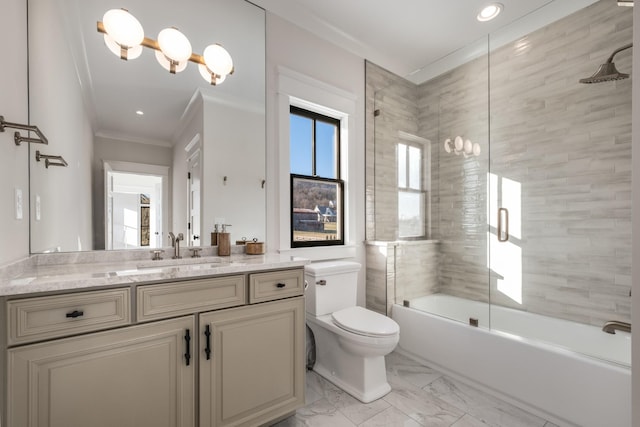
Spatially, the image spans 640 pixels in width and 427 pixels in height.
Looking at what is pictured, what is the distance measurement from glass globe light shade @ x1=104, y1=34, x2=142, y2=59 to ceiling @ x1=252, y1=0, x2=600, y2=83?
38.3 inches

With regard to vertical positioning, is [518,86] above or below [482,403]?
above

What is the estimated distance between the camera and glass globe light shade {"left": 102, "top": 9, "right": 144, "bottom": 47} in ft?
5.04

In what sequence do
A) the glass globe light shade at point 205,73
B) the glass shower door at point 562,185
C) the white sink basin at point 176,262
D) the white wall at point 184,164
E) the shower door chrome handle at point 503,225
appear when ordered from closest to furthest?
the white sink basin at point 176,262
the white wall at point 184,164
the glass globe light shade at point 205,73
the glass shower door at point 562,185
the shower door chrome handle at point 503,225

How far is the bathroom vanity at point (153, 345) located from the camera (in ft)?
3.15

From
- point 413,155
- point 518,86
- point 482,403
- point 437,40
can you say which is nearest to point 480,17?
point 437,40

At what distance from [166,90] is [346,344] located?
1.93 metres

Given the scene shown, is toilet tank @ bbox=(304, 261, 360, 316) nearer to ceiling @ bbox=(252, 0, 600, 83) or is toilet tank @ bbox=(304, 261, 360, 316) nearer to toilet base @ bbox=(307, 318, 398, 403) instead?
toilet base @ bbox=(307, 318, 398, 403)

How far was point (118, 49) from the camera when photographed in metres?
1.60

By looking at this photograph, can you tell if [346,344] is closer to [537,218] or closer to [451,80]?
[537,218]

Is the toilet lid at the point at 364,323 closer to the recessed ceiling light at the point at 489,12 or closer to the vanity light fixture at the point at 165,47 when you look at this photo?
the vanity light fixture at the point at 165,47

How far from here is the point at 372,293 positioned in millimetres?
2723

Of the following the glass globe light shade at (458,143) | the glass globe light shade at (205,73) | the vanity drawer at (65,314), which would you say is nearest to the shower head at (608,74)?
the glass globe light shade at (458,143)

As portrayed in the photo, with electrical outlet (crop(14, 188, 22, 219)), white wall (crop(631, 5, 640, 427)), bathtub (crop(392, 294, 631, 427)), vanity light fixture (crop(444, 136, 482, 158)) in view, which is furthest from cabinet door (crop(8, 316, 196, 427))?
vanity light fixture (crop(444, 136, 482, 158))

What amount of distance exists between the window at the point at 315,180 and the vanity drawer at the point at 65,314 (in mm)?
1361
